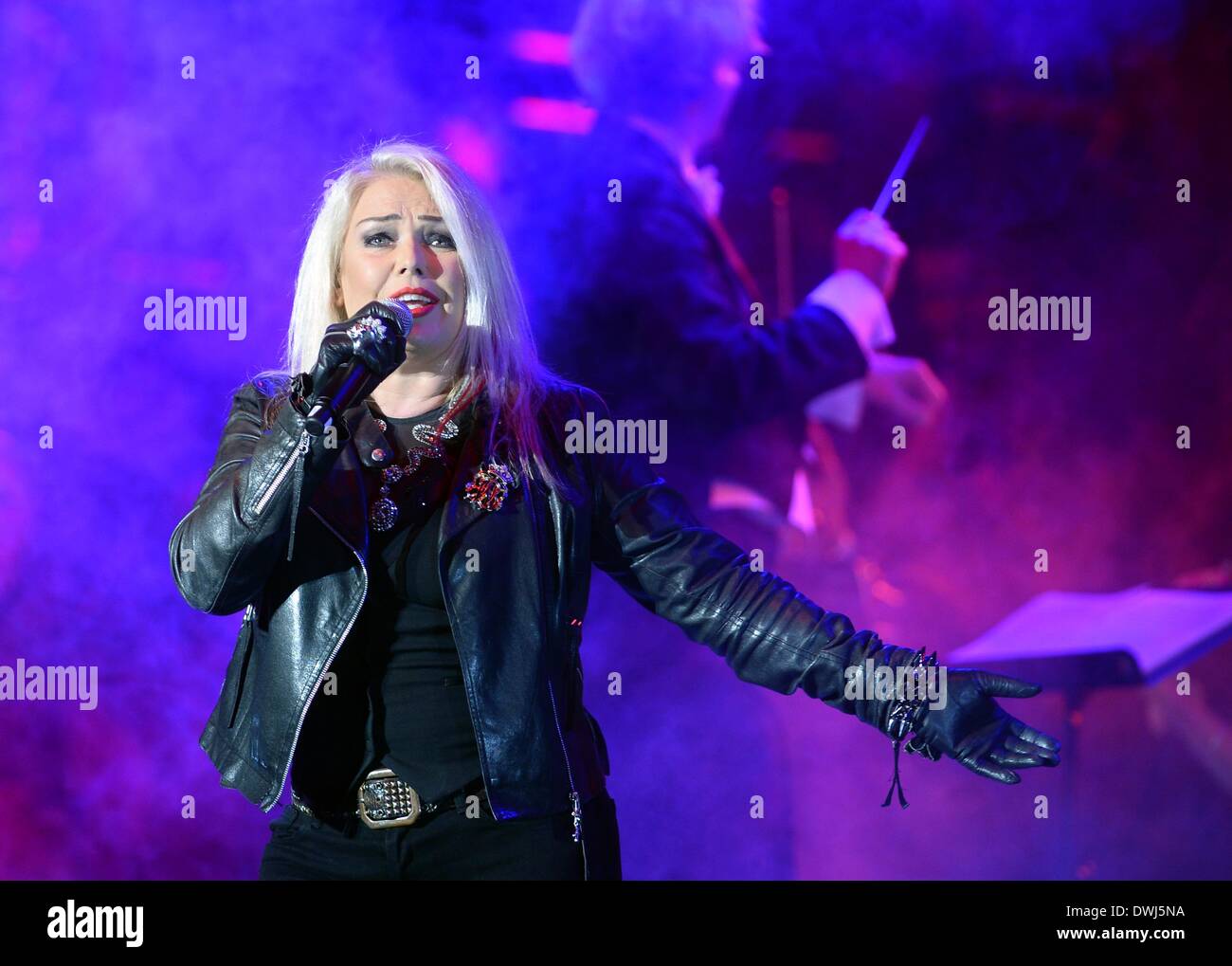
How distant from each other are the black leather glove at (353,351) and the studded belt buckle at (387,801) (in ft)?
1.70

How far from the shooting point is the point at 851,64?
124 inches

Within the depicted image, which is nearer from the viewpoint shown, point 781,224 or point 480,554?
point 480,554

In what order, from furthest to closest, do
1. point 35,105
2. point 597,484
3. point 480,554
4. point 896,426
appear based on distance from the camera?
point 896,426 < point 35,105 < point 597,484 < point 480,554

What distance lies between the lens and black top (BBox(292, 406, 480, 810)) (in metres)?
1.90

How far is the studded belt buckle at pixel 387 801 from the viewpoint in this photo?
187cm

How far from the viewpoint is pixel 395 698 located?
1923 mm

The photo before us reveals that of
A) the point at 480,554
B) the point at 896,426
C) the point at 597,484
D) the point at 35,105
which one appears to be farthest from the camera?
the point at 896,426

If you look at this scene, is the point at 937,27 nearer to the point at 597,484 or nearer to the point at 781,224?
the point at 781,224

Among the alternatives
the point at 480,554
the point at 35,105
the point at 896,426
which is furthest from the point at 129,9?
the point at 896,426

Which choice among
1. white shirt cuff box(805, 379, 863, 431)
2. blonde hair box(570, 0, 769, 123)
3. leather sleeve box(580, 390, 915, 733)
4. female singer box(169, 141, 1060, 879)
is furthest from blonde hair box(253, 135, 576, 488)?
white shirt cuff box(805, 379, 863, 431)

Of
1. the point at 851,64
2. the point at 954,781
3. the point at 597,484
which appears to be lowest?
the point at 954,781

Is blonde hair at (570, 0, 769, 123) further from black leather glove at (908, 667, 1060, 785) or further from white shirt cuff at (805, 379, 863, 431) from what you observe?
black leather glove at (908, 667, 1060, 785)

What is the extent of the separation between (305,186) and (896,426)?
146 centimetres

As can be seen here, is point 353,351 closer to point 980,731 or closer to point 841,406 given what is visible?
point 980,731
